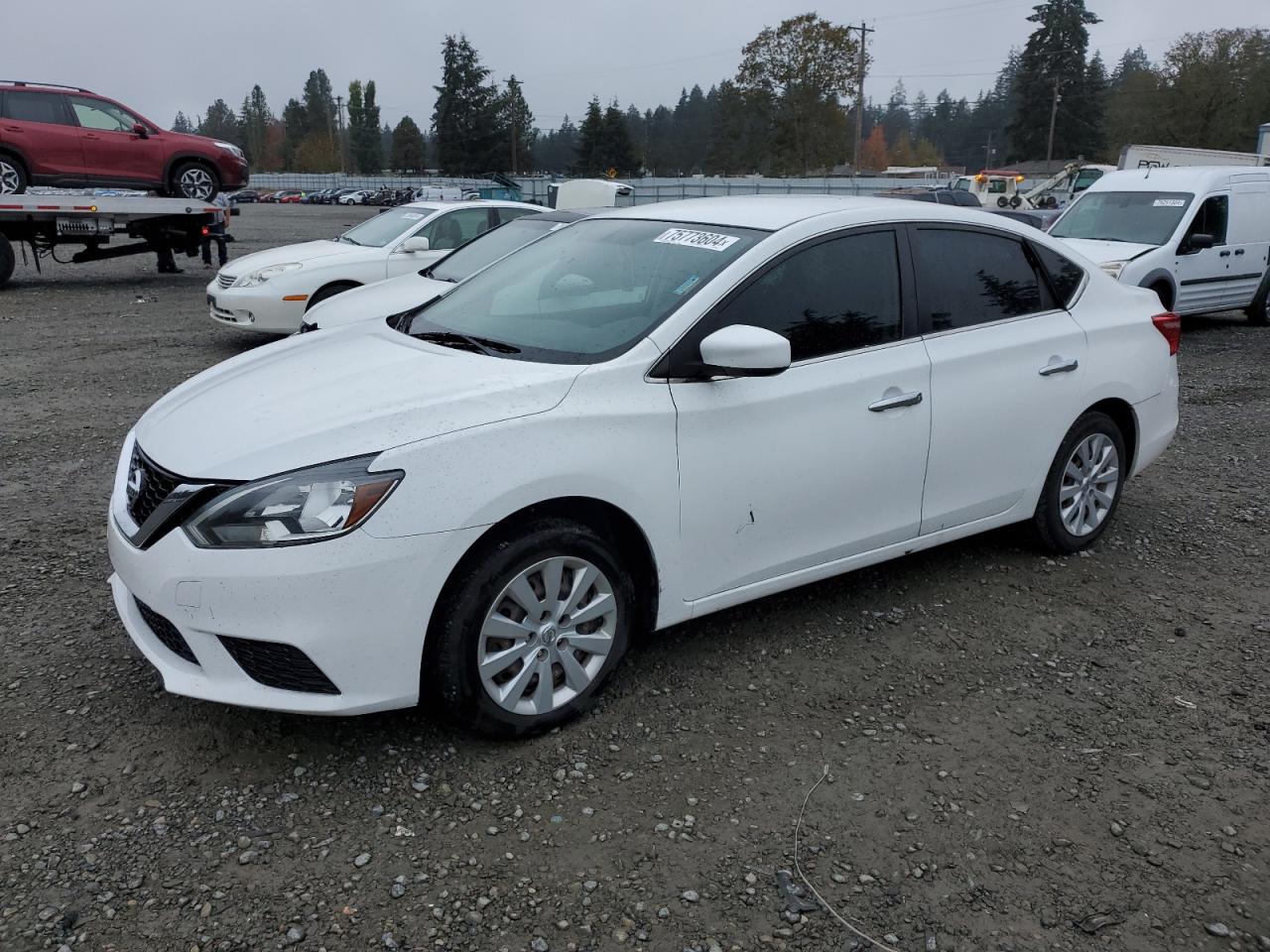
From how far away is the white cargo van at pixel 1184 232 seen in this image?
11039 mm

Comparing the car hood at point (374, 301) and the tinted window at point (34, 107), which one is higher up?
the tinted window at point (34, 107)

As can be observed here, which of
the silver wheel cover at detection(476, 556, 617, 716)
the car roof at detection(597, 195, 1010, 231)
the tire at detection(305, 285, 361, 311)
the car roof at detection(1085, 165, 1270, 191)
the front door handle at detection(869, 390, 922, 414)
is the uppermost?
the car roof at detection(1085, 165, 1270, 191)

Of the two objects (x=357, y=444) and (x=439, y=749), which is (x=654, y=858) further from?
(x=357, y=444)

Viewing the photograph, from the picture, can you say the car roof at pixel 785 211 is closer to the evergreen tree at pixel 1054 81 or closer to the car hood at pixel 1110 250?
the car hood at pixel 1110 250

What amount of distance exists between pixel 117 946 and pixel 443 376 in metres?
1.80

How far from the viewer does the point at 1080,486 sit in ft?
15.8

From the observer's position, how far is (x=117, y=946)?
2412 mm

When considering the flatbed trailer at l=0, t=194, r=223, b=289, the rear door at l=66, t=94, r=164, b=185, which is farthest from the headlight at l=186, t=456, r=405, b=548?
the rear door at l=66, t=94, r=164, b=185

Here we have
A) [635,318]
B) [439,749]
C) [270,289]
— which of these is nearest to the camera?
[439,749]

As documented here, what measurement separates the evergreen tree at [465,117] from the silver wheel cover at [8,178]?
240 ft

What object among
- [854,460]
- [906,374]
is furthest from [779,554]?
[906,374]

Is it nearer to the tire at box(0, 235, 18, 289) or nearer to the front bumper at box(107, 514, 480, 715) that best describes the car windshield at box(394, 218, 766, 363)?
the front bumper at box(107, 514, 480, 715)

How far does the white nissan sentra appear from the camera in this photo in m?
2.87

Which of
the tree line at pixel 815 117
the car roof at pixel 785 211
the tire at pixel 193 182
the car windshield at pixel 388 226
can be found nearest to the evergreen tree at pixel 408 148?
the tree line at pixel 815 117
